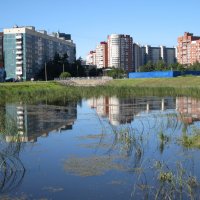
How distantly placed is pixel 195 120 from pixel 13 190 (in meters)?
12.1

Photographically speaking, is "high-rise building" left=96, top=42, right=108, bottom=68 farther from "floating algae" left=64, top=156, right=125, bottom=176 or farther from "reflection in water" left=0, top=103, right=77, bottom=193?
"floating algae" left=64, top=156, right=125, bottom=176

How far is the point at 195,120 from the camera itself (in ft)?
61.2

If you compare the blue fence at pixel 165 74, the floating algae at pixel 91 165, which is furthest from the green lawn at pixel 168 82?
the floating algae at pixel 91 165

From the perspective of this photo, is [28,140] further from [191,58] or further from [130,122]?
[191,58]

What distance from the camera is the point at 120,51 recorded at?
5891 inches

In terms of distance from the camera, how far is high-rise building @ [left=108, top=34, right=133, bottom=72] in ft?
495

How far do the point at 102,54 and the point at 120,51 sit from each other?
14.9m

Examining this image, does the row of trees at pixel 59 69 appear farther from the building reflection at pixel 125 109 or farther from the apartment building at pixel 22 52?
the building reflection at pixel 125 109

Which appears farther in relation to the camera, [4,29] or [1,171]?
[4,29]

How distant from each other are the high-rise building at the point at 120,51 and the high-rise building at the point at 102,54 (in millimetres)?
3636

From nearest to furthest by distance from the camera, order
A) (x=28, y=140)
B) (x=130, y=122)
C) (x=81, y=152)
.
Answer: (x=81, y=152), (x=28, y=140), (x=130, y=122)

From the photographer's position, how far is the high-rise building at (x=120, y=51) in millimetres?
150875

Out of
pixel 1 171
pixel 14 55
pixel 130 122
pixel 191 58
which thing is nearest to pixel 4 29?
pixel 14 55

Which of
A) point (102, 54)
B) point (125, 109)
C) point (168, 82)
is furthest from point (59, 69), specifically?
point (125, 109)
